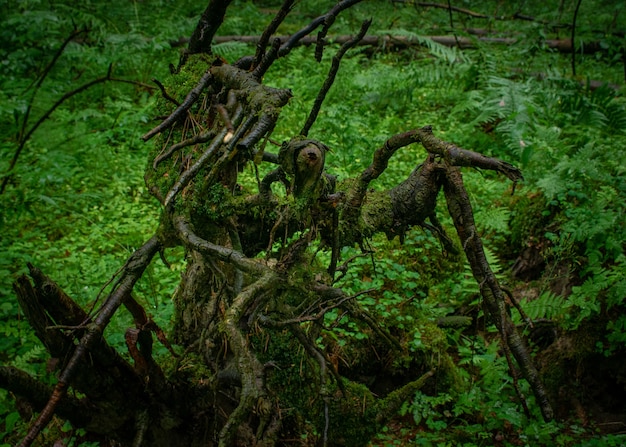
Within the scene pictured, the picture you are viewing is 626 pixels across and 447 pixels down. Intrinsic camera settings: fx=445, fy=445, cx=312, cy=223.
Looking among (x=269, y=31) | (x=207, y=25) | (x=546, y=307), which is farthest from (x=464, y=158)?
(x=546, y=307)

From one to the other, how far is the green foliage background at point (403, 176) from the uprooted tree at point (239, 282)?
0.50 m

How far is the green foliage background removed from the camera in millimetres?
3531

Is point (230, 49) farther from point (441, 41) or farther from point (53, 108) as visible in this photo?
point (53, 108)

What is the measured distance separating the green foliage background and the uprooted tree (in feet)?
1.64

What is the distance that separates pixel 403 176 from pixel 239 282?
13.7ft

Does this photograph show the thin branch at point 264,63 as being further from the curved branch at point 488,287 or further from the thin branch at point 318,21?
the curved branch at point 488,287

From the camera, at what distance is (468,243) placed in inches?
89.1

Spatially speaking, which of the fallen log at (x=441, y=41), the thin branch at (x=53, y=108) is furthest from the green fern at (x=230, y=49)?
the thin branch at (x=53, y=108)

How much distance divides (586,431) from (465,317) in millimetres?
1258

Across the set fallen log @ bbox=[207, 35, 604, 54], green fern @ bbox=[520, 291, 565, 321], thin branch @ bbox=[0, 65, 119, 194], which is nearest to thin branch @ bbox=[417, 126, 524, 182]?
green fern @ bbox=[520, 291, 565, 321]

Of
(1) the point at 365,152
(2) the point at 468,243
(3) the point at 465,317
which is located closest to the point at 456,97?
(1) the point at 365,152

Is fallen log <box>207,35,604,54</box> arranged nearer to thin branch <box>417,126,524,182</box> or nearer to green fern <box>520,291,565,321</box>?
green fern <box>520,291,565,321</box>

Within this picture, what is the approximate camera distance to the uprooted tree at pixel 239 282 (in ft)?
6.52

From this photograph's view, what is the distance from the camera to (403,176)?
5.99 metres
